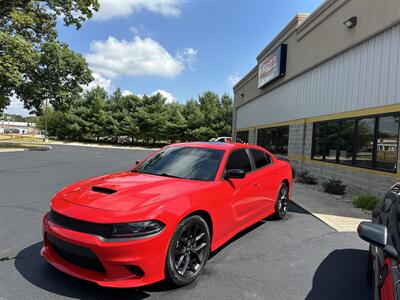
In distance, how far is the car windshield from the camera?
4297 mm

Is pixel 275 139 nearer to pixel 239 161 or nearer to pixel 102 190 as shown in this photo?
pixel 239 161

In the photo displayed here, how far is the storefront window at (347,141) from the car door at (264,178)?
17.6 feet

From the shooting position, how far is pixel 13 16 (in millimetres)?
20625

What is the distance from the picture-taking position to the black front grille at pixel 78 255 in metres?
2.96

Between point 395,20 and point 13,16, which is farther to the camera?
point 13,16

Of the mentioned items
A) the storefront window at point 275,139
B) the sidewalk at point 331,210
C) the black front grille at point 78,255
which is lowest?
the sidewalk at point 331,210

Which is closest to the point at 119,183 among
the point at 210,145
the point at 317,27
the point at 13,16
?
the point at 210,145

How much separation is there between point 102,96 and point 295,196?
5024 cm

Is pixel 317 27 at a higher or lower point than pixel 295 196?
higher

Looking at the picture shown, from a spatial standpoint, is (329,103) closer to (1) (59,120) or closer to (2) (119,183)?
(2) (119,183)

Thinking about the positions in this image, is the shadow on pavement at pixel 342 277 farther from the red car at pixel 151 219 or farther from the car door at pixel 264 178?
the car door at pixel 264 178

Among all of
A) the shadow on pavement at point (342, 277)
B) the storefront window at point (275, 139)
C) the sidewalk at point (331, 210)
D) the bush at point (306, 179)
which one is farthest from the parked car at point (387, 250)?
the storefront window at point (275, 139)

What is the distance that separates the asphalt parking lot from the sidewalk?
1.49 ft

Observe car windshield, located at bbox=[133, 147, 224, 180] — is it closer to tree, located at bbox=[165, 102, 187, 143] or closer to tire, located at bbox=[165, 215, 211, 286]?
tire, located at bbox=[165, 215, 211, 286]
